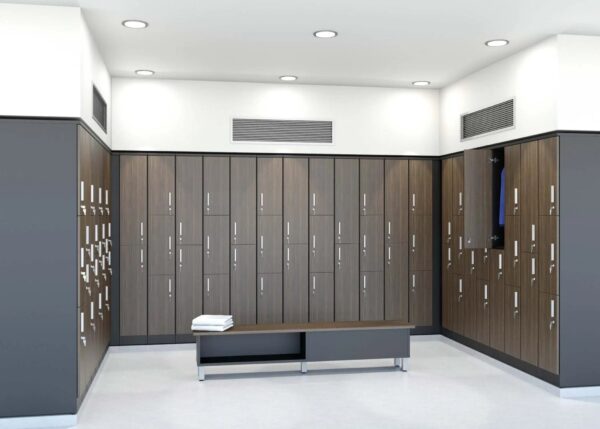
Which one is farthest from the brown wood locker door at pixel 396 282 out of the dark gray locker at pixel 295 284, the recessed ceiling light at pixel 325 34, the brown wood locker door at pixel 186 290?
the recessed ceiling light at pixel 325 34

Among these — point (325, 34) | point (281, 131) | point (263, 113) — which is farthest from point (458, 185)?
point (325, 34)

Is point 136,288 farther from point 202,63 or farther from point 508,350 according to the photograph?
point 508,350

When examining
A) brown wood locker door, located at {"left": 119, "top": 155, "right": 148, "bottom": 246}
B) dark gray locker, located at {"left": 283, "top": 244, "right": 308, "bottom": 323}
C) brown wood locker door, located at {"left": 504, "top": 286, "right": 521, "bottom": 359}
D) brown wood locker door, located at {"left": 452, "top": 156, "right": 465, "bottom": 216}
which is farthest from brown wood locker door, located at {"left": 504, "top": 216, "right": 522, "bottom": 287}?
brown wood locker door, located at {"left": 119, "top": 155, "right": 148, "bottom": 246}

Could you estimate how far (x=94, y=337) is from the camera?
6.60 metres

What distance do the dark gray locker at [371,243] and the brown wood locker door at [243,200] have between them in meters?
1.52

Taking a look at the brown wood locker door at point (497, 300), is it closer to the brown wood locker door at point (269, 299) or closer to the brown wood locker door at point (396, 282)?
the brown wood locker door at point (396, 282)

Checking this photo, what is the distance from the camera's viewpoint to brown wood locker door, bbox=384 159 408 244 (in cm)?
900

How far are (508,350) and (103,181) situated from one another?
16.4ft

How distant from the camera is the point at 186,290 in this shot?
27.9ft

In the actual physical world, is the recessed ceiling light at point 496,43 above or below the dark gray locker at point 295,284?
above

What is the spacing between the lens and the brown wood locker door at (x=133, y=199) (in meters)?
Result: 8.41

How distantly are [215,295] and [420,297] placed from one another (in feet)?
9.49

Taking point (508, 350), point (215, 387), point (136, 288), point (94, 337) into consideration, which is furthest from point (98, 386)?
point (508, 350)

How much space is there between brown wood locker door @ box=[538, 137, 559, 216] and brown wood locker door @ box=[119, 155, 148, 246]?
4.88 meters
